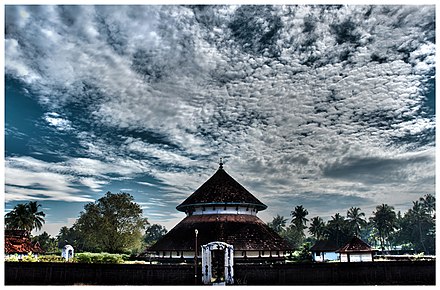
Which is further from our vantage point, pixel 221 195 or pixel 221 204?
pixel 221 195

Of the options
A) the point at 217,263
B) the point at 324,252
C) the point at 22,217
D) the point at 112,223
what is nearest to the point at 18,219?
the point at 22,217

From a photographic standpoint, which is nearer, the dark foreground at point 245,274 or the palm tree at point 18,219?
the dark foreground at point 245,274

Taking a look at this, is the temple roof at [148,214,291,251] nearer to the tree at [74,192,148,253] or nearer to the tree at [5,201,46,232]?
the tree at [74,192,148,253]

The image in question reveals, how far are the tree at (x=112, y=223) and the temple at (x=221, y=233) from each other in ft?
41.6

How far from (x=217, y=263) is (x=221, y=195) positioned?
493 centimetres

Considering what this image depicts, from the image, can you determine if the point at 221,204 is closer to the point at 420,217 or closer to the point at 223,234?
the point at 223,234

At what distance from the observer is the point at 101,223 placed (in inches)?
1335

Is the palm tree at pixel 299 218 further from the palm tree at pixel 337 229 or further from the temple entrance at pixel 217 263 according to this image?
the temple entrance at pixel 217 263

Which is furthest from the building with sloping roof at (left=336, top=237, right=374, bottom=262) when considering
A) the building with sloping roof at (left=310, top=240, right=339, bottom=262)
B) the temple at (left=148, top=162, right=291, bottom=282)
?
the building with sloping roof at (left=310, top=240, right=339, bottom=262)

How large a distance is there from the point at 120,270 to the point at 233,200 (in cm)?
739

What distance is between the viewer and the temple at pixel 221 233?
59.2 feet

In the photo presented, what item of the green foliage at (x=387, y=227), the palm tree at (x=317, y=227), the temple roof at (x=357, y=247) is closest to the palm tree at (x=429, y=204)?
the green foliage at (x=387, y=227)

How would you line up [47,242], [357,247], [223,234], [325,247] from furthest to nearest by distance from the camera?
1. [47,242]
2. [325,247]
3. [357,247]
4. [223,234]

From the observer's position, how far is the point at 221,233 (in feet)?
64.7
